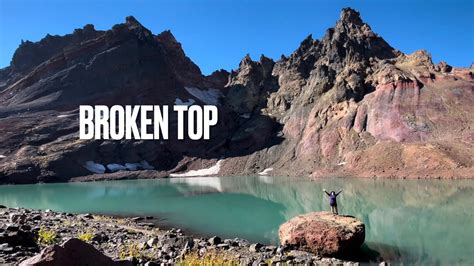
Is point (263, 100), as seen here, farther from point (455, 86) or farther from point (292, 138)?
point (455, 86)

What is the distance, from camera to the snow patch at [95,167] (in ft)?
387

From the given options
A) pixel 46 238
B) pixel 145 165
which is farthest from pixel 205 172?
pixel 46 238

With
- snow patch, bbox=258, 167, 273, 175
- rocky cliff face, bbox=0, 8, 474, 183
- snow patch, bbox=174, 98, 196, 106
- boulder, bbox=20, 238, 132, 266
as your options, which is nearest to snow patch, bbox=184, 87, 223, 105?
rocky cliff face, bbox=0, 8, 474, 183

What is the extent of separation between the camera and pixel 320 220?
2352 cm

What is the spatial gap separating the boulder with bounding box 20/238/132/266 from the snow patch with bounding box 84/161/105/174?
11580cm

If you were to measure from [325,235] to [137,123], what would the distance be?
124 meters

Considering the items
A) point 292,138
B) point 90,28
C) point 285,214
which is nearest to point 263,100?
point 292,138

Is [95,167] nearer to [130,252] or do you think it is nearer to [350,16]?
[350,16]

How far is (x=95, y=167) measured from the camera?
393 ft

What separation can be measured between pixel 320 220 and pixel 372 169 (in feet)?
237

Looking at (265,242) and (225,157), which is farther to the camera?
(225,157)

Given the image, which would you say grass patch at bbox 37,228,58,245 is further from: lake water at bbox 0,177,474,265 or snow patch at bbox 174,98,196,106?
snow patch at bbox 174,98,196,106

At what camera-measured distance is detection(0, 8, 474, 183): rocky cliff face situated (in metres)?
98.2

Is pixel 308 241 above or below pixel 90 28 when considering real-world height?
below
